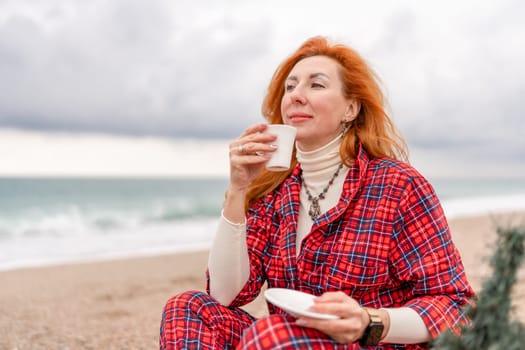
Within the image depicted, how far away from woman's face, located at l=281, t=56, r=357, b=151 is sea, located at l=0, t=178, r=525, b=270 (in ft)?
3.13

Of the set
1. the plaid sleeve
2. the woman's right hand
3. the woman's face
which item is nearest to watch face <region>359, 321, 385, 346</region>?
the plaid sleeve

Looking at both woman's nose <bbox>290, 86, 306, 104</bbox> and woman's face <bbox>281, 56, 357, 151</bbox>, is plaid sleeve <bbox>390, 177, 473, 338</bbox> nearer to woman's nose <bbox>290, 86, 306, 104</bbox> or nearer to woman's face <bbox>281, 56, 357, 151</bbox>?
woman's face <bbox>281, 56, 357, 151</bbox>

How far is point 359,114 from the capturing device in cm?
263

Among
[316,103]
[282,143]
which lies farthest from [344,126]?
[282,143]

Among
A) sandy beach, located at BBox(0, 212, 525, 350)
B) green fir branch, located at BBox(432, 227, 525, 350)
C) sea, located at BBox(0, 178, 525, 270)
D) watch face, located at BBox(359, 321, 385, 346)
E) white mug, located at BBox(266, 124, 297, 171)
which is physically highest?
white mug, located at BBox(266, 124, 297, 171)

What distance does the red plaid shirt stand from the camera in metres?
2.04

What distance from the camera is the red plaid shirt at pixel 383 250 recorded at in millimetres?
2043

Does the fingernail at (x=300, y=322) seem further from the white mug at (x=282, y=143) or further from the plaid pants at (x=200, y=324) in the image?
the white mug at (x=282, y=143)

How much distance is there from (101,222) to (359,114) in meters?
26.3

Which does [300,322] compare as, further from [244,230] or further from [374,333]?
[244,230]

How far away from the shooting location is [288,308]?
170cm

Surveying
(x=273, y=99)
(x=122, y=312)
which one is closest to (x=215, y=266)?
(x=273, y=99)

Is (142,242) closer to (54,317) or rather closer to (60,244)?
(60,244)

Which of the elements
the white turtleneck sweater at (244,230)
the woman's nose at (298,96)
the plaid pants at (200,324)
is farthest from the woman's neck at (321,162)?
the plaid pants at (200,324)
